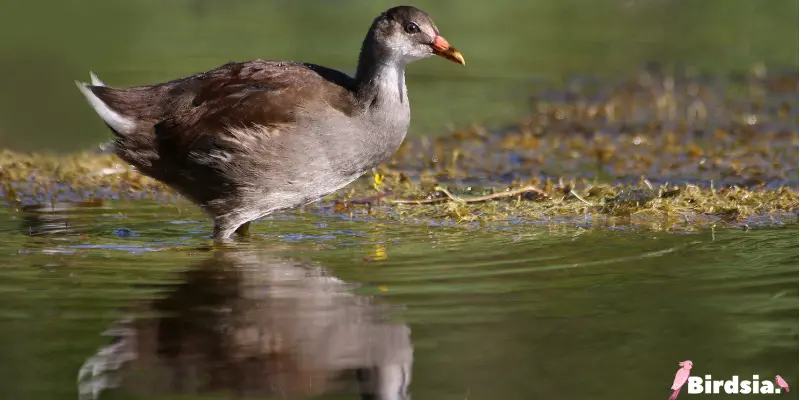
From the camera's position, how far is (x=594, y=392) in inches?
171

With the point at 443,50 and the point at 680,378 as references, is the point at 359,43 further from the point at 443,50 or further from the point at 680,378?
the point at 680,378

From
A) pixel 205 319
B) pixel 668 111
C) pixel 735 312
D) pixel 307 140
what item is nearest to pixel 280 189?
pixel 307 140

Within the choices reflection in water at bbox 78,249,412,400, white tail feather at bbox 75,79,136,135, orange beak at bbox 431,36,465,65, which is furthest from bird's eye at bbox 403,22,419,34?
reflection in water at bbox 78,249,412,400

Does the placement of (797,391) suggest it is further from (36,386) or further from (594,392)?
(36,386)

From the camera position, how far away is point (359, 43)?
49.6ft

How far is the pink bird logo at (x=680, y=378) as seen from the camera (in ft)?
14.6

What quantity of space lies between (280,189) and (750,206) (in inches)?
111

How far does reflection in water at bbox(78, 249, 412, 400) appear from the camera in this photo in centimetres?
443

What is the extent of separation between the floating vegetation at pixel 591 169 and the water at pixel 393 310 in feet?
1.87

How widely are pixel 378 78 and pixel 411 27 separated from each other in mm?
349

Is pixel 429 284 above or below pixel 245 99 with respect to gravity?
below

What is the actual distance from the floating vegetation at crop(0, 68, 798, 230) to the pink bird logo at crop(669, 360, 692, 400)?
267cm

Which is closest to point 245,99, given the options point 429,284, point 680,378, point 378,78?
point 378,78

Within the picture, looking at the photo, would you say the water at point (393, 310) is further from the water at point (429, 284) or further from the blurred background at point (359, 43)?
the blurred background at point (359, 43)
